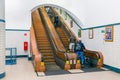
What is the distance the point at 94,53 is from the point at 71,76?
2.33 meters

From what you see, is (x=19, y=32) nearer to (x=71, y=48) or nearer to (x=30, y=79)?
(x=71, y=48)

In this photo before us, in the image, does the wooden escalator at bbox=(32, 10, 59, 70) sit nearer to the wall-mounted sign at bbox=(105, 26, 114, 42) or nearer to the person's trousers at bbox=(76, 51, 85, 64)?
the person's trousers at bbox=(76, 51, 85, 64)

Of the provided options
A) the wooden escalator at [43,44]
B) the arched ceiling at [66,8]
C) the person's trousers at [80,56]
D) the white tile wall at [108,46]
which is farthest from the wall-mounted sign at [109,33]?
the wooden escalator at [43,44]

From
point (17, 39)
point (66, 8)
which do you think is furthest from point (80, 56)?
point (17, 39)

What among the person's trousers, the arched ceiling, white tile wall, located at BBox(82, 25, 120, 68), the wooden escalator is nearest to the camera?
white tile wall, located at BBox(82, 25, 120, 68)

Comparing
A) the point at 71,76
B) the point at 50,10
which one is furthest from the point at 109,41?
the point at 50,10

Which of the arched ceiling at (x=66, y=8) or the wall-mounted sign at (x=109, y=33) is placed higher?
the arched ceiling at (x=66, y=8)

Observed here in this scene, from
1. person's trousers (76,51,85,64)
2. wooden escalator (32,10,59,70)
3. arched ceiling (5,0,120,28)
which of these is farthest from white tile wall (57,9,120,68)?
wooden escalator (32,10,59,70)

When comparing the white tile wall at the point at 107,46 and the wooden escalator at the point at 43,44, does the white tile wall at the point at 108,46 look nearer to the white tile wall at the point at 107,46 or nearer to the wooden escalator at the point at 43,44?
the white tile wall at the point at 107,46

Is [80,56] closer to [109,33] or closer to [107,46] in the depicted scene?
[107,46]

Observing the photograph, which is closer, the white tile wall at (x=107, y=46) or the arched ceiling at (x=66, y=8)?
the white tile wall at (x=107, y=46)

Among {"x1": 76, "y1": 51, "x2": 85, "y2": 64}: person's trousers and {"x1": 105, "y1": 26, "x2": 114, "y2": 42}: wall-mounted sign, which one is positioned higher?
{"x1": 105, "y1": 26, "x2": 114, "y2": 42}: wall-mounted sign

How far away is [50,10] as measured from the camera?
47.3 feet

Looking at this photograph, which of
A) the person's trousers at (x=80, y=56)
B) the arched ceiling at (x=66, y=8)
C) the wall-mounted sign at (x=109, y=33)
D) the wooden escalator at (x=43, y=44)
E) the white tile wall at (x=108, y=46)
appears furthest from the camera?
the arched ceiling at (x=66, y=8)
